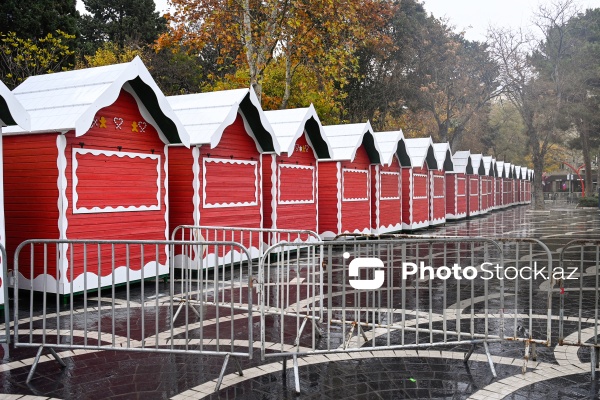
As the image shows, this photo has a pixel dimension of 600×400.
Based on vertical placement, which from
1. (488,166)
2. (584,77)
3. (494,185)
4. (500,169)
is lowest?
(494,185)

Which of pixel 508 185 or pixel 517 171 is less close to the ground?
pixel 517 171

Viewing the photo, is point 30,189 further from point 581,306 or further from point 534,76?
point 534,76

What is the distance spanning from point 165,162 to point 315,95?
20.8 meters

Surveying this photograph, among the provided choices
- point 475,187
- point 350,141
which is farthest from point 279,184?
point 475,187

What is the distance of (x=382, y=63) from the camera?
39875mm

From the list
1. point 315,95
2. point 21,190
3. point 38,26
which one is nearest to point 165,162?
point 21,190

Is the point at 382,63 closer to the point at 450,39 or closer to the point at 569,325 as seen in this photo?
the point at 450,39

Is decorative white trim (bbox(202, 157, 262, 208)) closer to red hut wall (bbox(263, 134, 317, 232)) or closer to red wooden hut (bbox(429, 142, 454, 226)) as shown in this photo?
red hut wall (bbox(263, 134, 317, 232))

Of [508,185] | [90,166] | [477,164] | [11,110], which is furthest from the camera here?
[508,185]

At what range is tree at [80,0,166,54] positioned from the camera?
43.5 metres

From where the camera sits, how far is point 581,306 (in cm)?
811

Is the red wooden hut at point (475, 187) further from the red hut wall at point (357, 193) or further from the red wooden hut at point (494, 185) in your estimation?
the red hut wall at point (357, 193)

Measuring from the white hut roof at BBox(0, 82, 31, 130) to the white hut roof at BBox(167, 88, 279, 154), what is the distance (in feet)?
13.7

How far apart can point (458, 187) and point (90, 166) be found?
82.7 feet
